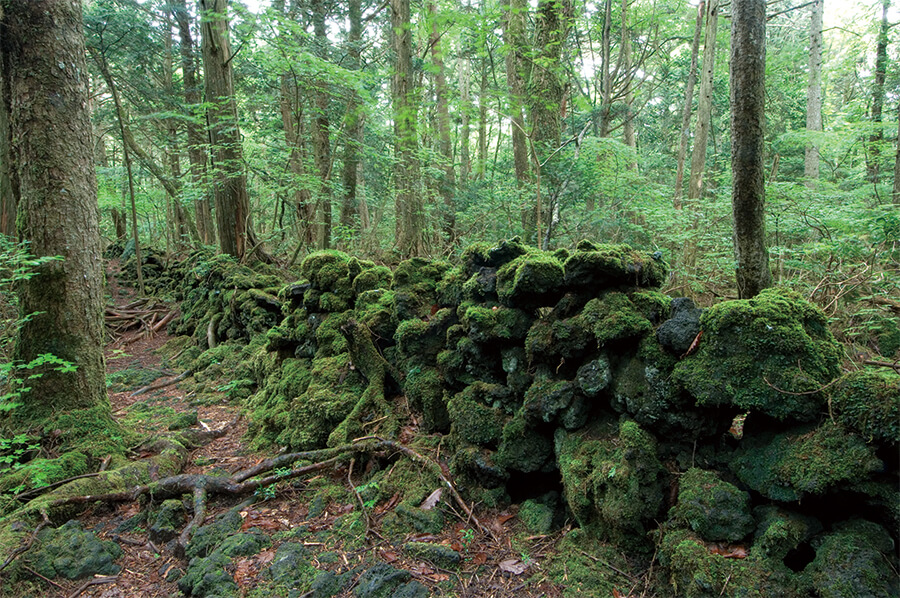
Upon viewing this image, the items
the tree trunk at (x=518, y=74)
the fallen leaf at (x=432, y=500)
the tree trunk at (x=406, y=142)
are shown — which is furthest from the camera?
the tree trunk at (x=406, y=142)

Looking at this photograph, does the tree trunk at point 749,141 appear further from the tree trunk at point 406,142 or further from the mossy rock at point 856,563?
the tree trunk at point 406,142

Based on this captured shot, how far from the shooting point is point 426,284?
208 inches

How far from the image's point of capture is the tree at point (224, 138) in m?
9.58

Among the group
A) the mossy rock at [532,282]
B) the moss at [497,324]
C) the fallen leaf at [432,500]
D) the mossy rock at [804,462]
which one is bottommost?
the fallen leaf at [432,500]

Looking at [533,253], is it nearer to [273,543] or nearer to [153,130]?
[273,543]

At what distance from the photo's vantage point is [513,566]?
9.70 ft

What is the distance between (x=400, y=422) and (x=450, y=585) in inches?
74.4

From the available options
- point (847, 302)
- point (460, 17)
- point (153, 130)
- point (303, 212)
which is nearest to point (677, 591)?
point (847, 302)

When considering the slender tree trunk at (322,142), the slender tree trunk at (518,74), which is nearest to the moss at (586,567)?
the slender tree trunk at (518,74)

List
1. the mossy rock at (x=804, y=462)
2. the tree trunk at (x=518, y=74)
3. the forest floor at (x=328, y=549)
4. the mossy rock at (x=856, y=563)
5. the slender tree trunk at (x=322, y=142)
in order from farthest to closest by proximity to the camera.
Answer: the slender tree trunk at (x=322, y=142) → the tree trunk at (x=518, y=74) → the forest floor at (x=328, y=549) → the mossy rock at (x=804, y=462) → the mossy rock at (x=856, y=563)

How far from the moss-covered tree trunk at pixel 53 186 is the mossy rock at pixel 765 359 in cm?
553

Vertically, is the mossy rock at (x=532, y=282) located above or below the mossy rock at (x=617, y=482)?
above

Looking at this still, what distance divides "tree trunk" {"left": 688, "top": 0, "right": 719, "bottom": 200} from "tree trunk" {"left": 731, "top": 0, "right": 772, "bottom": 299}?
25.5 ft

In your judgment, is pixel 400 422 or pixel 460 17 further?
pixel 460 17
